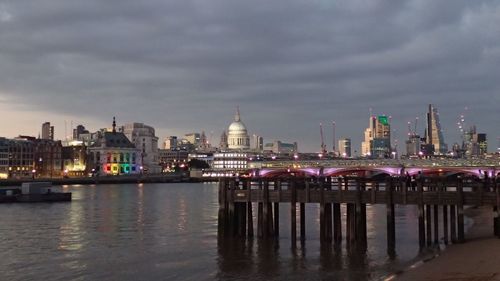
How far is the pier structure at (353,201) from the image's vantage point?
142 feet

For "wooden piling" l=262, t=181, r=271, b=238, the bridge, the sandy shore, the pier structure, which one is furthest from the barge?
the sandy shore

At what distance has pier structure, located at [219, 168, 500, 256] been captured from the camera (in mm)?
43375

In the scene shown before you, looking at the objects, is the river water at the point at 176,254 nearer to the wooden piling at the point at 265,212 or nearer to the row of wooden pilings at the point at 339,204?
the wooden piling at the point at 265,212

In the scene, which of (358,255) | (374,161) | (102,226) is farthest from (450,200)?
(374,161)

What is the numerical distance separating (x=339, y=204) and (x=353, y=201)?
201 centimetres

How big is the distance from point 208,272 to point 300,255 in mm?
8012

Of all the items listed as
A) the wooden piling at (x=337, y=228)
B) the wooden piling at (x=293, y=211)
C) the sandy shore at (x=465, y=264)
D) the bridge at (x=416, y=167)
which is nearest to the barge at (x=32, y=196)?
the bridge at (x=416, y=167)

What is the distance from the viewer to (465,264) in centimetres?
3412

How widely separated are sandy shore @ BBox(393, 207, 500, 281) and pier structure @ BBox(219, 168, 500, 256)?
2.68 metres

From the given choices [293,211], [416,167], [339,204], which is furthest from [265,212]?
[416,167]

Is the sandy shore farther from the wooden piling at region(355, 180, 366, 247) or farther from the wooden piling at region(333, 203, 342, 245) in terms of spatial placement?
the wooden piling at region(333, 203, 342, 245)

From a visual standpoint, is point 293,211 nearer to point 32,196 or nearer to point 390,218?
point 390,218

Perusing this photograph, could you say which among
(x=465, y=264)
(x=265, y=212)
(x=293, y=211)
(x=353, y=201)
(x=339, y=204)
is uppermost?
(x=353, y=201)

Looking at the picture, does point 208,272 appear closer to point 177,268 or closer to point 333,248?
point 177,268
